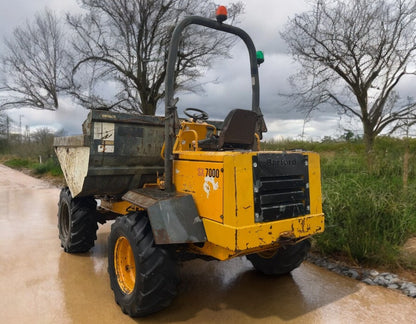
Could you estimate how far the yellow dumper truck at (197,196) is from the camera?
2.99 metres

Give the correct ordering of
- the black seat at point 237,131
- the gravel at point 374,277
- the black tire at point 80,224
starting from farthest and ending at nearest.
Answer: the black tire at point 80,224 < the gravel at point 374,277 < the black seat at point 237,131

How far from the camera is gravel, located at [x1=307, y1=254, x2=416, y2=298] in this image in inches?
153

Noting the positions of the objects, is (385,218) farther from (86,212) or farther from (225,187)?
(86,212)

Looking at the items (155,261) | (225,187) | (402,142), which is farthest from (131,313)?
(402,142)

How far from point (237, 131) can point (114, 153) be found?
5.27 ft

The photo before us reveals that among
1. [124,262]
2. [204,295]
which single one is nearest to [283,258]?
[204,295]

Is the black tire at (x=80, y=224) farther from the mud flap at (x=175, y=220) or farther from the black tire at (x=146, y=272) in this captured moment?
the mud flap at (x=175, y=220)

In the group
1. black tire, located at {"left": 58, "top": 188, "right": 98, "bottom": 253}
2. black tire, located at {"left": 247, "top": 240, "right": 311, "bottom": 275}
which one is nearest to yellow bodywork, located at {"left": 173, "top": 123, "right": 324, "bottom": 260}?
black tire, located at {"left": 247, "top": 240, "right": 311, "bottom": 275}

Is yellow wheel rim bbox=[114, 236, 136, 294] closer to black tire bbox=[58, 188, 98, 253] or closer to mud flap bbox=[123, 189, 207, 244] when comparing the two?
mud flap bbox=[123, 189, 207, 244]

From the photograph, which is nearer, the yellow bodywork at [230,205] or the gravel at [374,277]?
the yellow bodywork at [230,205]

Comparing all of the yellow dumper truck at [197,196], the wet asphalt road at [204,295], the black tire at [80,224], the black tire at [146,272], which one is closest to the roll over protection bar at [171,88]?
the yellow dumper truck at [197,196]

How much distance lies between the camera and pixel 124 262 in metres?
3.69

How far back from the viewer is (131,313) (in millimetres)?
3281

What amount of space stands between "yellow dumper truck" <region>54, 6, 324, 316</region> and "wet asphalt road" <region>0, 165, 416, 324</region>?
311mm
